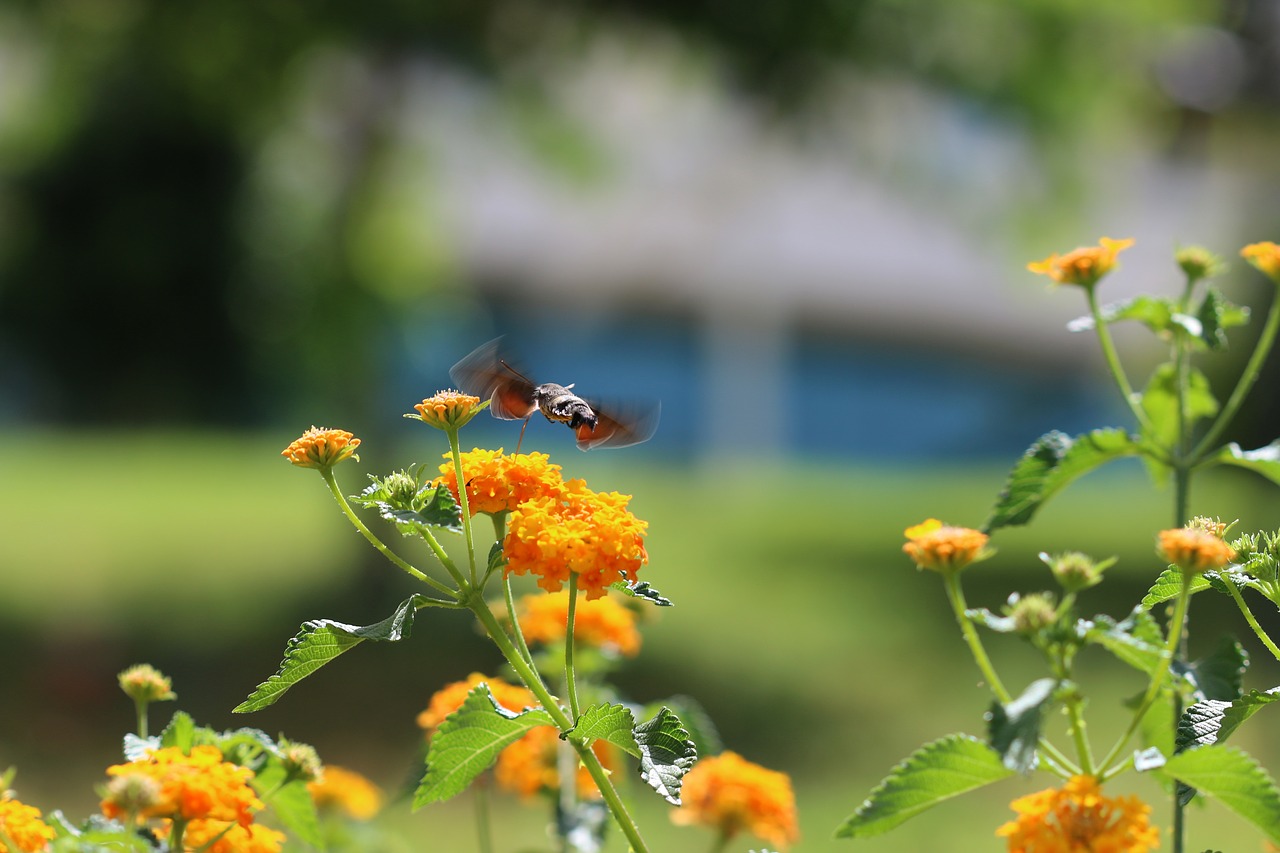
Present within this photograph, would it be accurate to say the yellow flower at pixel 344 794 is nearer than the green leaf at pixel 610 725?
No

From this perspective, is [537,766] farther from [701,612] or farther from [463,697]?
[701,612]

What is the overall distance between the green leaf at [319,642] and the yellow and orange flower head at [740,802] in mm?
493

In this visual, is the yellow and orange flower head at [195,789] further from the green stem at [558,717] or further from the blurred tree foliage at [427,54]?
the blurred tree foliage at [427,54]

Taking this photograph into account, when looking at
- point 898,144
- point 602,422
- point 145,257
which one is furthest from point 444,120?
point 145,257

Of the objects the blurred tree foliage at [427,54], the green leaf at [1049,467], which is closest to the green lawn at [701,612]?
the blurred tree foliage at [427,54]

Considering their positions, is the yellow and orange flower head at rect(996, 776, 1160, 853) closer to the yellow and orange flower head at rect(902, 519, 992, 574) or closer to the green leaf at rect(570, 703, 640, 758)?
the yellow and orange flower head at rect(902, 519, 992, 574)

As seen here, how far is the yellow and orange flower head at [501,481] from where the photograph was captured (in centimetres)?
91

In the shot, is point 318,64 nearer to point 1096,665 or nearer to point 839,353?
point 1096,665

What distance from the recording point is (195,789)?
29.5 inches

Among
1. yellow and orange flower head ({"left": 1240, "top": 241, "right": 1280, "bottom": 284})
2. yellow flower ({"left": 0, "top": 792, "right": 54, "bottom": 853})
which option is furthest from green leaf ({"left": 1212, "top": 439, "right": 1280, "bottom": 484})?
yellow flower ({"left": 0, "top": 792, "right": 54, "bottom": 853})

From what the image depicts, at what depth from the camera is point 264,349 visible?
36.3ft

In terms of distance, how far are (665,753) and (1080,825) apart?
9.7 inches

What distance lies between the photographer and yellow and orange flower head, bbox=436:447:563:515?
0.91m

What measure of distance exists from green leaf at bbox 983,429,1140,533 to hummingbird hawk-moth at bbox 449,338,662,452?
0.26 meters
